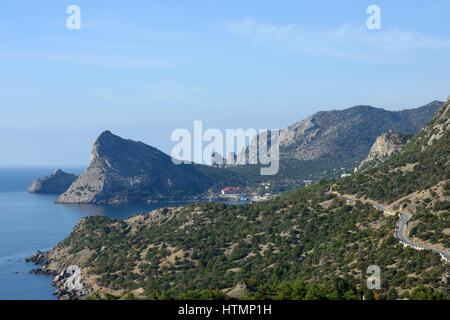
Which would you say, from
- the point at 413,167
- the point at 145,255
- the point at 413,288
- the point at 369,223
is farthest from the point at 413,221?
the point at 145,255

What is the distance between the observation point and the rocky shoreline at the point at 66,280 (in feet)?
299

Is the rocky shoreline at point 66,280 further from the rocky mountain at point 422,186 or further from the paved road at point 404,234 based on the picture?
the paved road at point 404,234

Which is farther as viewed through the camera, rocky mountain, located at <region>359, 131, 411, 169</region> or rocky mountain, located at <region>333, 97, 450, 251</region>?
rocky mountain, located at <region>359, 131, 411, 169</region>

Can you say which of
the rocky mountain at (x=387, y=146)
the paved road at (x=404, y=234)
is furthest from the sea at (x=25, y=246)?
the rocky mountain at (x=387, y=146)

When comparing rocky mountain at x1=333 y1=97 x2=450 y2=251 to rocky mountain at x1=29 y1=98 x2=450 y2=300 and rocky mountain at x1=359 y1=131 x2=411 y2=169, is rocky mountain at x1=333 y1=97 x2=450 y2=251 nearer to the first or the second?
rocky mountain at x1=29 y1=98 x2=450 y2=300

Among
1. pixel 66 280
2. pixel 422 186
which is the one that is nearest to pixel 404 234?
pixel 422 186

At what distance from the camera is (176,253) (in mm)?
93812

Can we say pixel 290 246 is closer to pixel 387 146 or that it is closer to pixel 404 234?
pixel 404 234

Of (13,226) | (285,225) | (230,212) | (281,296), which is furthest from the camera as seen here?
(13,226)

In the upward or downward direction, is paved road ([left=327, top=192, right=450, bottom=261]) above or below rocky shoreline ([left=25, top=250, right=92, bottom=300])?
above

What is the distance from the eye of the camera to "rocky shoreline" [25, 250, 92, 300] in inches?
3588

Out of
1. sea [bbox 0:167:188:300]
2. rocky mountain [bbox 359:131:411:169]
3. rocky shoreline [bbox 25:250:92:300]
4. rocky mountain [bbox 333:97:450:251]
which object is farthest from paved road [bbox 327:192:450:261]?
rocky mountain [bbox 359:131:411:169]

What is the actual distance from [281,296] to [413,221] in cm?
2912
